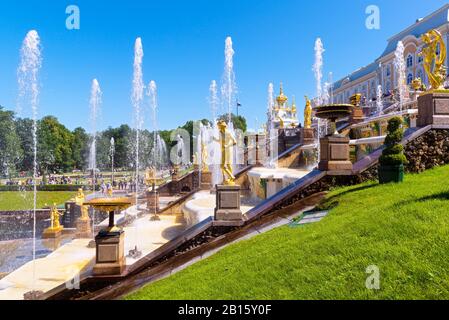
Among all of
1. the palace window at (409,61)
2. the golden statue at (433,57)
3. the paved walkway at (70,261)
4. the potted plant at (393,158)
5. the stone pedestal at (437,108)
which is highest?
the palace window at (409,61)

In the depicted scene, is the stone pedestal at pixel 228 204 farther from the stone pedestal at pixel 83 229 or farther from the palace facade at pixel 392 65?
the palace facade at pixel 392 65

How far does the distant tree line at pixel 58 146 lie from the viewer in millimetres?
61500

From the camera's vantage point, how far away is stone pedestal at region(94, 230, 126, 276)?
7.87 meters

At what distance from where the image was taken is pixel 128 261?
10.7 meters

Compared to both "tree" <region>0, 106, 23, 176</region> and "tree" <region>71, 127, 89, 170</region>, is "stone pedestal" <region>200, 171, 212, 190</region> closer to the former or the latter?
"tree" <region>0, 106, 23, 176</region>

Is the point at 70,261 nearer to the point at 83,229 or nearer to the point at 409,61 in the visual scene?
the point at 83,229

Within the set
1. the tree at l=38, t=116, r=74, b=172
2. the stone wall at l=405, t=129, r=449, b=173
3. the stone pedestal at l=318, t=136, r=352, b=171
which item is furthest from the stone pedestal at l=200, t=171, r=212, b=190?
the tree at l=38, t=116, r=74, b=172

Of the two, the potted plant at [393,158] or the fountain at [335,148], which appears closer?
the potted plant at [393,158]

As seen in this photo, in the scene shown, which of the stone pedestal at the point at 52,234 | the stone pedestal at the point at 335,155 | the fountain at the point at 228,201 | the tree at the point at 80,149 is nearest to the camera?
the fountain at the point at 228,201

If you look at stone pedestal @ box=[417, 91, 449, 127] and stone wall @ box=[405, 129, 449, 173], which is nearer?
stone wall @ box=[405, 129, 449, 173]

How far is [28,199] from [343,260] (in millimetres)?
47975

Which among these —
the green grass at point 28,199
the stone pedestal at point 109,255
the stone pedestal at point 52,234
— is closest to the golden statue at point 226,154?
the stone pedestal at point 109,255

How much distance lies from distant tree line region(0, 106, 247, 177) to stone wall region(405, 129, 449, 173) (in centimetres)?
6439
